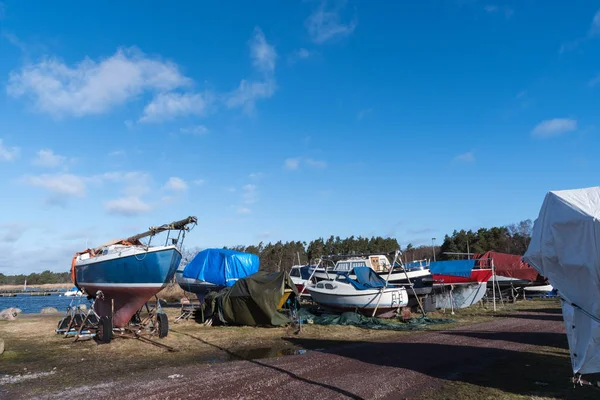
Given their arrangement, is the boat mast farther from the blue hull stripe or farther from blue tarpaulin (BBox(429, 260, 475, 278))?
blue tarpaulin (BBox(429, 260, 475, 278))

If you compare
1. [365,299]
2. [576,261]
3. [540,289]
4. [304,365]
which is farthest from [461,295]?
[576,261]

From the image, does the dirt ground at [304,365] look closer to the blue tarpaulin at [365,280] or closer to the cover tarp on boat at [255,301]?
the cover tarp on boat at [255,301]

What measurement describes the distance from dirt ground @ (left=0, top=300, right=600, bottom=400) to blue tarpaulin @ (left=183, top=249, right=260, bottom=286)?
8.91 meters

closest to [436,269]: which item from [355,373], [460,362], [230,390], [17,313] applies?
[460,362]

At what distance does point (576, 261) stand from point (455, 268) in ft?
71.5

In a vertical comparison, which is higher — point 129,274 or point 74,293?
point 129,274

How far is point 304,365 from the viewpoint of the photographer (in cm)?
966

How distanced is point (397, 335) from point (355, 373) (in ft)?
20.6

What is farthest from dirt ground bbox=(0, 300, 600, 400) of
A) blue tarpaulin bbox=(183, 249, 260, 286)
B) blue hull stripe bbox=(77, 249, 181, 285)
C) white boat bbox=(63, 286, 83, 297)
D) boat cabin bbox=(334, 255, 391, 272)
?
boat cabin bbox=(334, 255, 391, 272)

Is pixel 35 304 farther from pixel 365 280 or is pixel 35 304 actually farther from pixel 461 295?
pixel 461 295

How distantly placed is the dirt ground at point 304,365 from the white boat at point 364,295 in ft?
11.4

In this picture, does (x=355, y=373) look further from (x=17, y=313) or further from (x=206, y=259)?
(x=17, y=313)

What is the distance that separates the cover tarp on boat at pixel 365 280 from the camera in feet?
64.6

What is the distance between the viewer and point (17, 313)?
82.7 feet
